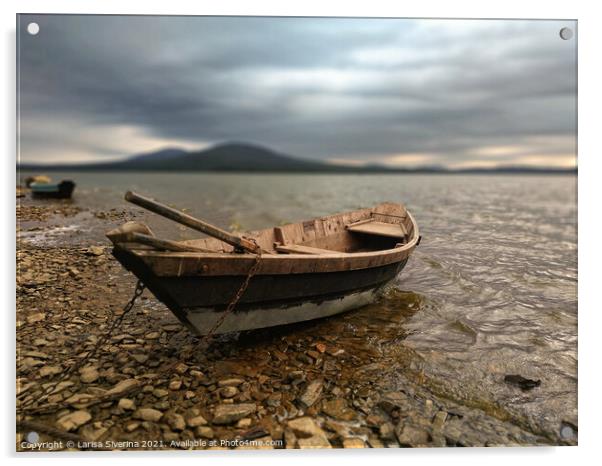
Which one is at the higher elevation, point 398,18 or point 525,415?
point 398,18

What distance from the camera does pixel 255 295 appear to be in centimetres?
439

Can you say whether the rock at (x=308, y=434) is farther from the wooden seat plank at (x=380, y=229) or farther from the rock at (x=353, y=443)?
the wooden seat plank at (x=380, y=229)

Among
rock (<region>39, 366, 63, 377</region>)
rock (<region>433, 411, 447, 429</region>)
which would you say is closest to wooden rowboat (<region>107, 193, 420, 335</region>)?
rock (<region>39, 366, 63, 377</region>)

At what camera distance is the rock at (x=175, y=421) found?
11.5 feet

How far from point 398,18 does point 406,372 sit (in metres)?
4.14

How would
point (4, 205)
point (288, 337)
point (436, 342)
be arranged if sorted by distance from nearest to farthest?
point (4, 205)
point (288, 337)
point (436, 342)

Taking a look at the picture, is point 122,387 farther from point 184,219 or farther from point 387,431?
point 387,431

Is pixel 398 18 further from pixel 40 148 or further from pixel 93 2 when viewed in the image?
pixel 40 148

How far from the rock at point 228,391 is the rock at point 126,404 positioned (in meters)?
0.84

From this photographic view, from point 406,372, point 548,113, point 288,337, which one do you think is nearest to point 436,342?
point 406,372

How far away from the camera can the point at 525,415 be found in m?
4.03

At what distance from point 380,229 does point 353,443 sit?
5.35 m

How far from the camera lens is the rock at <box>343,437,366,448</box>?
3.50 meters

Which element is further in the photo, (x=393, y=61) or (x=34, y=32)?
(x=393, y=61)
